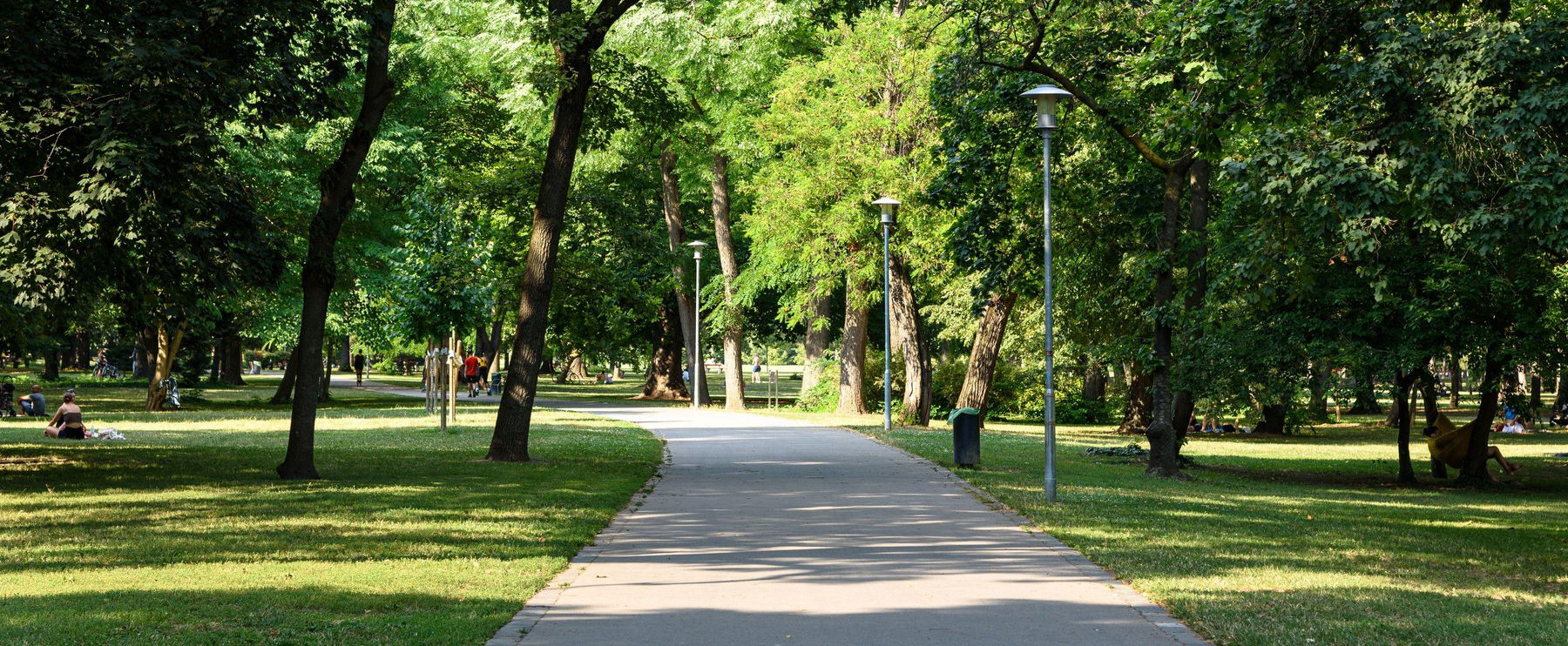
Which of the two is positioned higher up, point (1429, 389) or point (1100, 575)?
point (1429, 389)

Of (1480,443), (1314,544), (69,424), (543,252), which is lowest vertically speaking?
(1314,544)

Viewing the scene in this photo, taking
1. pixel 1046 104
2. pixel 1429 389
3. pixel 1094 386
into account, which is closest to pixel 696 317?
pixel 1094 386

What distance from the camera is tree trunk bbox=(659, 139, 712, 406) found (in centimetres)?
4059

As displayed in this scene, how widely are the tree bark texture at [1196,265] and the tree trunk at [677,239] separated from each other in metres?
20.0

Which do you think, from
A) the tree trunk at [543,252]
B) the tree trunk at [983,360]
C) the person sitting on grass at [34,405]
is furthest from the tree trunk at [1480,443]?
the person sitting on grass at [34,405]

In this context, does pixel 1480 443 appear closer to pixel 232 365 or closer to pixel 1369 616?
pixel 1369 616

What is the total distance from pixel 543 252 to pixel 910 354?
14939 mm

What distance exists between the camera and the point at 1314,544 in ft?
37.9

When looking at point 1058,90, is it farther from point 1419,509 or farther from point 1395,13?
point 1419,509

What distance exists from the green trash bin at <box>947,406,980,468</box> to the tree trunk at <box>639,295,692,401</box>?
35917 mm

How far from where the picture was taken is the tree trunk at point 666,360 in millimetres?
55062

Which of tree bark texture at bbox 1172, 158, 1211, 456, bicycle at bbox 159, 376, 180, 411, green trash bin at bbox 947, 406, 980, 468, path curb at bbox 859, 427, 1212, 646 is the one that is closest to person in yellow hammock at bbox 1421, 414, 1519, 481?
tree bark texture at bbox 1172, 158, 1211, 456

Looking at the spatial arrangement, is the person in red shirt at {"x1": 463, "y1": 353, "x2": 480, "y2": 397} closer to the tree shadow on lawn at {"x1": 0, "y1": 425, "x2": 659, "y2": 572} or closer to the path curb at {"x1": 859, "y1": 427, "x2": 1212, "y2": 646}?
the tree shadow on lawn at {"x1": 0, "y1": 425, "x2": 659, "y2": 572}

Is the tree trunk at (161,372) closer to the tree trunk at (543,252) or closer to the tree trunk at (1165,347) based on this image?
the tree trunk at (543,252)
